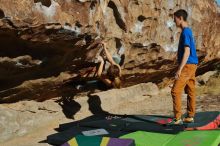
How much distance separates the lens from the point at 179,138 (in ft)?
16.7

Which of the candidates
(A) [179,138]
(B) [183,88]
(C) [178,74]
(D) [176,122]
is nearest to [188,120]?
(D) [176,122]

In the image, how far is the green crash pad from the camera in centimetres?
484

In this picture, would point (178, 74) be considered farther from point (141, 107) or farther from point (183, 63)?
point (141, 107)

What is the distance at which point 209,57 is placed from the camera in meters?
10.3

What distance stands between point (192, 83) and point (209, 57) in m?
4.27

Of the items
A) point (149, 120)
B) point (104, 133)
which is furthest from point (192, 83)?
point (104, 133)

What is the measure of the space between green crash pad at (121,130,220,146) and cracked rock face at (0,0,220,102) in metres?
1.64

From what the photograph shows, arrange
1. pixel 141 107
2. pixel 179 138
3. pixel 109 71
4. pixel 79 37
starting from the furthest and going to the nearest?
1. pixel 141 107
2. pixel 109 71
3. pixel 79 37
4. pixel 179 138

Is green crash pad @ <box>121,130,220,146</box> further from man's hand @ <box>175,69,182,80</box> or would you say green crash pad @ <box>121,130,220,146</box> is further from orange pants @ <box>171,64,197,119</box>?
man's hand @ <box>175,69,182,80</box>

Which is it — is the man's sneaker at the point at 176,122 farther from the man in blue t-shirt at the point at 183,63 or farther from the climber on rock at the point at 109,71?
the climber on rock at the point at 109,71

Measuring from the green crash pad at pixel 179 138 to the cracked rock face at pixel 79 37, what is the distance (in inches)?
64.7

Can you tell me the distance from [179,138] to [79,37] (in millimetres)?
1957

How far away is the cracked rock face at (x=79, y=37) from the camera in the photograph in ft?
18.0

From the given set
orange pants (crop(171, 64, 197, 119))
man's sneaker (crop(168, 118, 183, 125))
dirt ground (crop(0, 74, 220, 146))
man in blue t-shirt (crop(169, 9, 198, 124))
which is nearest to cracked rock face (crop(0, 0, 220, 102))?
dirt ground (crop(0, 74, 220, 146))
